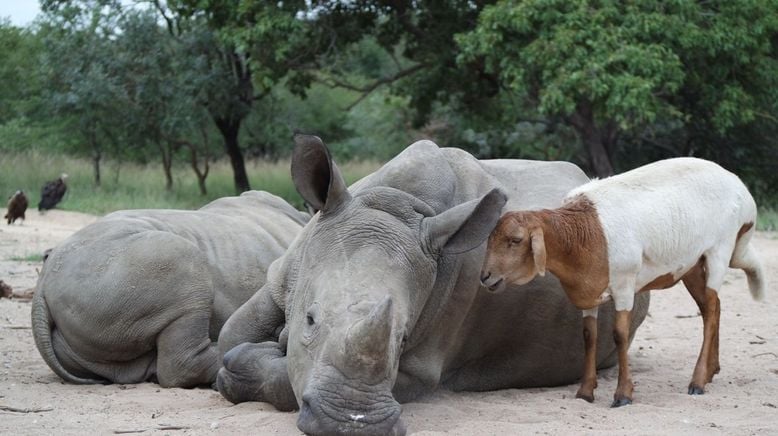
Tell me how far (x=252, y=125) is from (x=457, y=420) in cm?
2894

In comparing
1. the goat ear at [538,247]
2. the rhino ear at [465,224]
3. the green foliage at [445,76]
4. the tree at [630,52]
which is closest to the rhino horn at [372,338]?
the rhino ear at [465,224]

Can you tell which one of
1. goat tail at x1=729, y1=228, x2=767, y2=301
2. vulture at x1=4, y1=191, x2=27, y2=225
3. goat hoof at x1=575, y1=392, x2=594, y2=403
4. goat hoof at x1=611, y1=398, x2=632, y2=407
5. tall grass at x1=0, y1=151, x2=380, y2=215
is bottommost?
tall grass at x1=0, y1=151, x2=380, y2=215

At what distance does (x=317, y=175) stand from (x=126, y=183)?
20.4m

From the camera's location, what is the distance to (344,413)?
161 inches

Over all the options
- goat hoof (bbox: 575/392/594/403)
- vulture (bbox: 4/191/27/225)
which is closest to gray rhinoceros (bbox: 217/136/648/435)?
goat hoof (bbox: 575/392/594/403)

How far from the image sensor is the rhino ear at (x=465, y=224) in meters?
4.96

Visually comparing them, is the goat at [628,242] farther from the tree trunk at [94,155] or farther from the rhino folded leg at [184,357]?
the tree trunk at [94,155]

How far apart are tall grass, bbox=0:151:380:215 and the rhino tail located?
44.1ft

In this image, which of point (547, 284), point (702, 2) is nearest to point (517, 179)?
point (547, 284)

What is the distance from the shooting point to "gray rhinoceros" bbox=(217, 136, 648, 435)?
417 centimetres

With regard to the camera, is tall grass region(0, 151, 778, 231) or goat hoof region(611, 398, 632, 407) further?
tall grass region(0, 151, 778, 231)

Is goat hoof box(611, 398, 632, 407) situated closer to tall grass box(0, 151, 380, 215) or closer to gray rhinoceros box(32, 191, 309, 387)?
gray rhinoceros box(32, 191, 309, 387)

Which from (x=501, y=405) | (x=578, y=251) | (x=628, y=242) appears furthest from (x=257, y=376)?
(x=628, y=242)

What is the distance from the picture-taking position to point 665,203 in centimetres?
562
